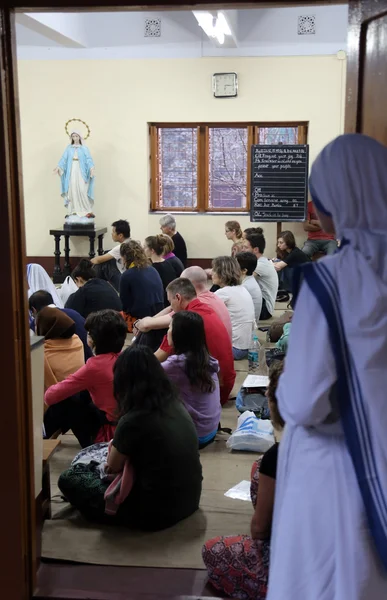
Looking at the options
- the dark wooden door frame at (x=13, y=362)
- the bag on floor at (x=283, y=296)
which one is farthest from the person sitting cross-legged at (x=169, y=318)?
the bag on floor at (x=283, y=296)

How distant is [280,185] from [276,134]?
2.82ft

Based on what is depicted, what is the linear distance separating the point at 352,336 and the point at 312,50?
26.2 feet

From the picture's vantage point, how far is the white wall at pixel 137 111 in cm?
877

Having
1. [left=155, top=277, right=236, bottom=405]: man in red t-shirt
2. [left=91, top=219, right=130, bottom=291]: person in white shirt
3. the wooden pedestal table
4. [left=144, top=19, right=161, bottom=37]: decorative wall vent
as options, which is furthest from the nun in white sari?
[left=144, top=19, right=161, bottom=37]: decorative wall vent

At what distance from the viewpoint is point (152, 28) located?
8789 mm

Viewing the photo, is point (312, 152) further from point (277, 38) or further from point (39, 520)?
point (39, 520)

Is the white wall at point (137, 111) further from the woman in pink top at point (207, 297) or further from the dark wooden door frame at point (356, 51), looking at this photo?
the dark wooden door frame at point (356, 51)

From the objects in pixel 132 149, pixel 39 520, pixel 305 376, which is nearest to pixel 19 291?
pixel 39 520

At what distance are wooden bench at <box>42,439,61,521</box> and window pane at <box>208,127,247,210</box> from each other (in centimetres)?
676

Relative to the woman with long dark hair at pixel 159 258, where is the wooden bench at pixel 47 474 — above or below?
below

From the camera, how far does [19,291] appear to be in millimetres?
2061

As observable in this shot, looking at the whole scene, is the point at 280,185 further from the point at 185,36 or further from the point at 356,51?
the point at 356,51

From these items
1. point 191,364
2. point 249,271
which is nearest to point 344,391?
point 191,364

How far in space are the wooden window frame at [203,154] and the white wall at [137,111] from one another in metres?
0.10
